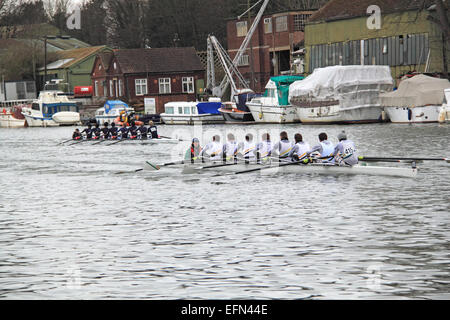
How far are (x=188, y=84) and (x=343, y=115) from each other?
42545mm

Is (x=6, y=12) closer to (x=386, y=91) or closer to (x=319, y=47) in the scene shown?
(x=319, y=47)

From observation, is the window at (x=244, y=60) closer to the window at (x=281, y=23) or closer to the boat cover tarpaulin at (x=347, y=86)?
the window at (x=281, y=23)

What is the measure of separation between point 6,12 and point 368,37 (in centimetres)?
4859

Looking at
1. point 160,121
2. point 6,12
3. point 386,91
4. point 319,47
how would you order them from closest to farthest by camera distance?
point 386,91 → point 319,47 → point 160,121 → point 6,12

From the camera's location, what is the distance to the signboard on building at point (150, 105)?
88875mm

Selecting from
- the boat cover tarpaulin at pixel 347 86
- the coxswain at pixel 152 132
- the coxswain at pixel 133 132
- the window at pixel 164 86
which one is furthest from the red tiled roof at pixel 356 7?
the window at pixel 164 86

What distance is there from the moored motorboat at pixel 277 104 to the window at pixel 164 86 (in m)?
32.5

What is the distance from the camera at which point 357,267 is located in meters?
13.1

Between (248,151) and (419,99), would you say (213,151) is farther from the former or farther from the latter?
(419,99)

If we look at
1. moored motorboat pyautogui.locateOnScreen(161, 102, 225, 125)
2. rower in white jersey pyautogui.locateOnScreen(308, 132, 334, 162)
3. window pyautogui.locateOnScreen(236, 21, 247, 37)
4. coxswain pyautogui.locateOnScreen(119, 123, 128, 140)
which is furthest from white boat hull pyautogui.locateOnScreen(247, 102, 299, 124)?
rower in white jersey pyautogui.locateOnScreen(308, 132, 334, 162)

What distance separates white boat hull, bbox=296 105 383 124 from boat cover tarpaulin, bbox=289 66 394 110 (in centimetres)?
41

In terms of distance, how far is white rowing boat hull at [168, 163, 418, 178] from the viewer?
25.0 metres

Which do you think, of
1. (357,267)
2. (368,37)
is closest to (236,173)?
(357,267)

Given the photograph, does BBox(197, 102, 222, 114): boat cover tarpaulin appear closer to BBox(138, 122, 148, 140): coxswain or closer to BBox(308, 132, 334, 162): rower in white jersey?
BBox(138, 122, 148, 140): coxswain
